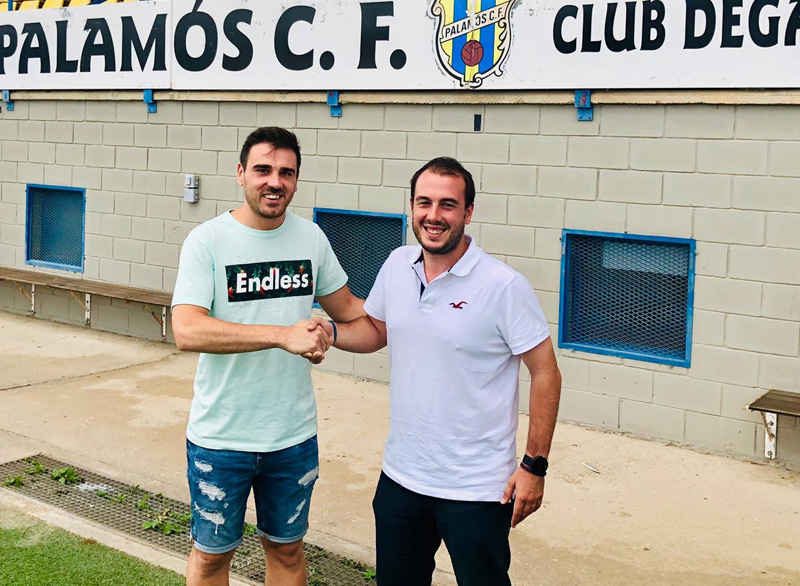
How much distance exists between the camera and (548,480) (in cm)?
662

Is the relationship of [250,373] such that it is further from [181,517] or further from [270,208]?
[181,517]

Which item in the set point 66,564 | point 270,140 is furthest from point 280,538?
point 66,564

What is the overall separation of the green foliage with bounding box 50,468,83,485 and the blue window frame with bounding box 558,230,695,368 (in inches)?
151

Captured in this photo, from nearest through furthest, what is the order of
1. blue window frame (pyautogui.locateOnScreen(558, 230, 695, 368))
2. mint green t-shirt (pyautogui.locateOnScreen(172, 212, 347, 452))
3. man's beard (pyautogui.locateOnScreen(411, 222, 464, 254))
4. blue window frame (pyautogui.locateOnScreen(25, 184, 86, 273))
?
man's beard (pyautogui.locateOnScreen(411, 222, 464, 254)) → mint green t-shirt (pyautogui.locateOnScreen(172, 212, 347, 452)) → blue window frame (pyautogui.locateOnScreen(558, 230, 695, 368)) → blue window frame (pyautogui.locateOnScreen(25, 184, 86, 273))

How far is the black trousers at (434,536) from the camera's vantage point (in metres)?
3.44

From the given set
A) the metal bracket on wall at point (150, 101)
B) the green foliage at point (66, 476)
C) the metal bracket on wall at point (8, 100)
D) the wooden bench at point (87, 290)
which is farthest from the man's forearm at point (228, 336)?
the metal bracket on wall at point (8, 100)

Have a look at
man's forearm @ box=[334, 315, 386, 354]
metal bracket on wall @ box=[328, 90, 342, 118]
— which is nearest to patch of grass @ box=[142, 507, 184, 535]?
man's forearm @ box=[334, 315, 386, 354]

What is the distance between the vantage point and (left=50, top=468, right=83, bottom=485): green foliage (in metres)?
6.42

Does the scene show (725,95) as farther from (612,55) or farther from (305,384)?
(305,384)

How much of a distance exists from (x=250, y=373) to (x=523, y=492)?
1.14 metres

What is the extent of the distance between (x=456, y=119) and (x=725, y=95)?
230cm

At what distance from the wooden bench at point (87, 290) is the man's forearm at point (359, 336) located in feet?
21.2

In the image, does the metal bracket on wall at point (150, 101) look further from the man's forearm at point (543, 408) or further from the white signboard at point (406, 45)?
the man's forearm at point (543, 408)

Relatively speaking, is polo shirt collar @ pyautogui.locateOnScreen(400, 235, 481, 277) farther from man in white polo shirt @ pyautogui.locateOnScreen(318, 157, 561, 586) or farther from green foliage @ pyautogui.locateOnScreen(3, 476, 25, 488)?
green foliage @ pyautogui.locateOnScreen(3, 476, 25, 488)
